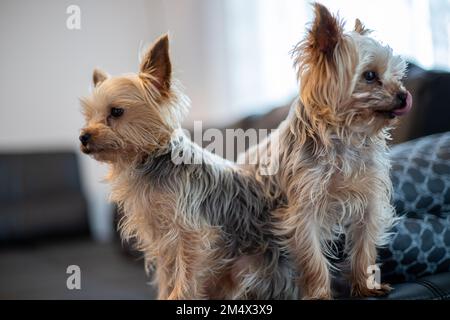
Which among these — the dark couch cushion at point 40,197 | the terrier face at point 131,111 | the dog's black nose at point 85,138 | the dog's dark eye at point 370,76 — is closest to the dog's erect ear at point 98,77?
the terrier face at point 131,111

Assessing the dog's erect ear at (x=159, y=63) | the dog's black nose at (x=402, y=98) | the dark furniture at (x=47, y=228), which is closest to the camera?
the dog's black nose at (x=402, y=98)

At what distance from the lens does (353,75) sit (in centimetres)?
71

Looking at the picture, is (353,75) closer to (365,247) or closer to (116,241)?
(365,247)

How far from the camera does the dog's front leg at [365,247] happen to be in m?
0.83

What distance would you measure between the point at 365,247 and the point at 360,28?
352 mm

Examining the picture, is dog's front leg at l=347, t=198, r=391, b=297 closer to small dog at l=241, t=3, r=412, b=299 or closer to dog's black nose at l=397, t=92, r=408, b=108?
small dog at l=241, t=3, r=412, b=299

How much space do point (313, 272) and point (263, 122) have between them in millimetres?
1153

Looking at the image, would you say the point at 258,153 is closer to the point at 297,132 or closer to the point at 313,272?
the point at 297,132

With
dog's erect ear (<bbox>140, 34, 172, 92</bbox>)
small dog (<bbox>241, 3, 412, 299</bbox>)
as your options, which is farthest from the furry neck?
dog's erect ear (<bbox>140, 34, 172, 92</bbox>)

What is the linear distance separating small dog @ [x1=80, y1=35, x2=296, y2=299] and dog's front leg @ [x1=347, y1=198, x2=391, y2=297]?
0.40ft

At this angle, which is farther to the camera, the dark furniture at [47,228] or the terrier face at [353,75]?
the dark furniture at [47,228]

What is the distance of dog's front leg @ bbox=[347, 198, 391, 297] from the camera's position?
827 mm

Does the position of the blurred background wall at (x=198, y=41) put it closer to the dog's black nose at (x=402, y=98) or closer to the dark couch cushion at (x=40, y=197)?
the dog's black nose at (x=402, y=98)
